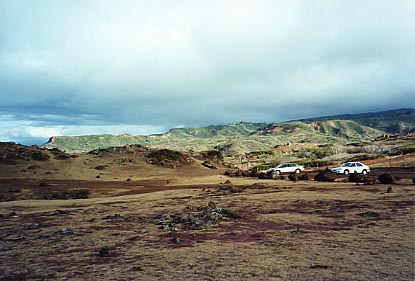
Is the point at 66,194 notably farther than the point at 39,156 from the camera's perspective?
No

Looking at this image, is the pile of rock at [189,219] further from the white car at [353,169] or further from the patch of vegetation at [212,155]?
the patch of vegetation at [212,155]

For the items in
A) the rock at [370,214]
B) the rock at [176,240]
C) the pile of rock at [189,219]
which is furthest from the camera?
the rock at [370,214]

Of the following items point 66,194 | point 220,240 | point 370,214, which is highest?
point 370,214

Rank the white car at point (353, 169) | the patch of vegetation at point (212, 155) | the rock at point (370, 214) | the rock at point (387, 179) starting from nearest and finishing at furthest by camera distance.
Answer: the rock at point (370, 214) < the rock at point (387, 179) < the white car at point (353, 169) < the patch of vegetation at point (212, 155)

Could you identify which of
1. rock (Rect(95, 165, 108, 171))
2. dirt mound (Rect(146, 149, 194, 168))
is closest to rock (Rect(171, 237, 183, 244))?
rock (Rect(95, 165, 108, 171))

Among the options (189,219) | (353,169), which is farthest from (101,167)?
(189,219)

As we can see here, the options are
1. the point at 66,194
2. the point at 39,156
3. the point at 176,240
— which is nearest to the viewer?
the point at 176,240

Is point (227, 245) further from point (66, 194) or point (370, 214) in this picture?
point (66, 194)

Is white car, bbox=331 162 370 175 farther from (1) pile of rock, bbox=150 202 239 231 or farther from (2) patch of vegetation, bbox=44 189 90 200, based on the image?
(1) pile of rock, bbox=150 202 239 231

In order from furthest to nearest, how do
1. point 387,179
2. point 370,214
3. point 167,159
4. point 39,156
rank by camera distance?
point 167,159, point 39,156, point 387,179, point 370,214

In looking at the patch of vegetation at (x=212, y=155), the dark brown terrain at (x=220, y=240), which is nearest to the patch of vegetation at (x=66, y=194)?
the dark brown terrain at (x=220, y=240)

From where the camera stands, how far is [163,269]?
29.6 feet

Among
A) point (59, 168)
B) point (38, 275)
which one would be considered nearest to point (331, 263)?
point (38, 275)

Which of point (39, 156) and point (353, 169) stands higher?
point (39, 156)
